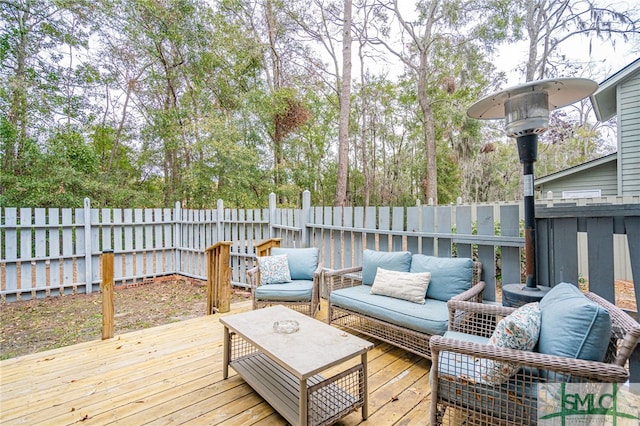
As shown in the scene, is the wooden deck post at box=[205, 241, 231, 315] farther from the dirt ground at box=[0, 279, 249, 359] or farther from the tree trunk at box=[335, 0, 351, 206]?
the tree trunk at box=[335, 0, 351, 206]

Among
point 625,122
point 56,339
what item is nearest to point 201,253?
point 56,339

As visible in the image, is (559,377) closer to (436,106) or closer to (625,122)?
(625,122)

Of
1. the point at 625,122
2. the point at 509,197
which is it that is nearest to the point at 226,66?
the point at 625,122

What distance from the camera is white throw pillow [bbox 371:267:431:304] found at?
2604 millimetres

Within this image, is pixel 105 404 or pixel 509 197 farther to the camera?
pixel 509 197

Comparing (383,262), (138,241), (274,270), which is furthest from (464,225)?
(138,241)

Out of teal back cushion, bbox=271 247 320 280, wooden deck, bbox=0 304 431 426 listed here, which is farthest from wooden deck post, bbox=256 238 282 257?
wooden deck, bbox=0 304 431 426

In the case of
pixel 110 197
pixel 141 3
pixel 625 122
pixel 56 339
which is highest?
pixel 141 3

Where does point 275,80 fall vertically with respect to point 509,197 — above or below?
above

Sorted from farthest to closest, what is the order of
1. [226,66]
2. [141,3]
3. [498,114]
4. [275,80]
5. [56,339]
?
[275,80] < [226,66] < [141,3] < [56,339] < [498,114]

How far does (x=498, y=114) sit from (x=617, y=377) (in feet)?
6.31

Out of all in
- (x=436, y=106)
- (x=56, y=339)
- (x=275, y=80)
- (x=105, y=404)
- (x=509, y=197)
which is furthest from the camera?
(x=509, y=197)

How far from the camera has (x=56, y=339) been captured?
331 cm

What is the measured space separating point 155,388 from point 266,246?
7.35ft
